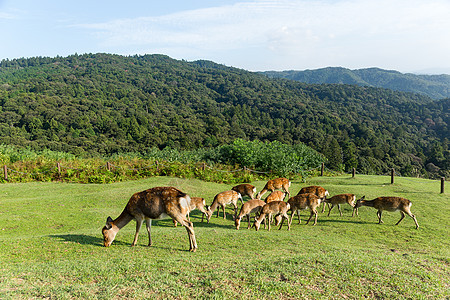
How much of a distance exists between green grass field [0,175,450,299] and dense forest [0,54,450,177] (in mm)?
17686

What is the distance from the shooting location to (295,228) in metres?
11.6

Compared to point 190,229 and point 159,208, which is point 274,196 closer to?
point 190,229

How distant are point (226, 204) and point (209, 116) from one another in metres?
77.9

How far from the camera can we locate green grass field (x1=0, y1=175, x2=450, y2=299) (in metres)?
5.45

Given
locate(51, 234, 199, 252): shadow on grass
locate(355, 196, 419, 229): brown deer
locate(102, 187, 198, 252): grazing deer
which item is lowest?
locate(51, 234, 199, 252): shadow on grass

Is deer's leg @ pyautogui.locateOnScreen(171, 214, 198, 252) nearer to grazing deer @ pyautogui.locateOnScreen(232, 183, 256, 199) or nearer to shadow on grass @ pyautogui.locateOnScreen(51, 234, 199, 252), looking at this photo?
shadow on grass @ pyautogui.locateOnScreen(51, 234, 199, 252)

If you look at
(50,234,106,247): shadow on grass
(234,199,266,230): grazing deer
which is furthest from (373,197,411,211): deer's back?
(50,234,106,247): shadow on grass

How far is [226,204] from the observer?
1273 centimetres

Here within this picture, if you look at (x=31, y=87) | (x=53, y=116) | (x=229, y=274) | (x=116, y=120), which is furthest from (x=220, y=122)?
(x=229, y=274)

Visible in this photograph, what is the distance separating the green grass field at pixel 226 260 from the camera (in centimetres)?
545

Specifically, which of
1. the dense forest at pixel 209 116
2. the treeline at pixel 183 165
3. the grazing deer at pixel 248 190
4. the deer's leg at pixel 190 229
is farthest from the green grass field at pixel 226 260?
the dense forest at pixel 209 116

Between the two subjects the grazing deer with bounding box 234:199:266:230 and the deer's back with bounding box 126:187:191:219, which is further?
the grazing deer with bounding box 234:199:266:230

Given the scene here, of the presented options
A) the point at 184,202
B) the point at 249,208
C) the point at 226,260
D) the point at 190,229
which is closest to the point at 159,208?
the point at 184,202

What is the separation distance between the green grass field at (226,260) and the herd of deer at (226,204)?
0.52m
